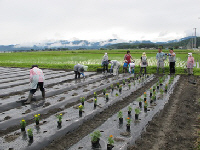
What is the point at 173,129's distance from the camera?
16.2ft

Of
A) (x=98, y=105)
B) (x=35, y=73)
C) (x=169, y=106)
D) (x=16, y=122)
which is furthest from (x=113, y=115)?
(x=35, y=73)

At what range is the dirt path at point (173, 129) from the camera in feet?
13.7

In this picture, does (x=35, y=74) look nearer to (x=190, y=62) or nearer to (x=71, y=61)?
(x=190, y=62)

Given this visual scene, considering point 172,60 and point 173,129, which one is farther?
point 172,60

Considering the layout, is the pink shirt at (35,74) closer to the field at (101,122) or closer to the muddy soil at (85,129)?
the field at (101,122)

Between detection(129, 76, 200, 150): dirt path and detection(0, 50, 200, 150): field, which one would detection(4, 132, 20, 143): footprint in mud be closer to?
detection(0, 50, 200, 150): field

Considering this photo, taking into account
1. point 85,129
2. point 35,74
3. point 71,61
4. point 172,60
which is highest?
point 172,60

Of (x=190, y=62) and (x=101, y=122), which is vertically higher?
(x=190, y=62)

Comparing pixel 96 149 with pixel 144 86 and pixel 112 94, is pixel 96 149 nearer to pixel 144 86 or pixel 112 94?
pixel 112 94

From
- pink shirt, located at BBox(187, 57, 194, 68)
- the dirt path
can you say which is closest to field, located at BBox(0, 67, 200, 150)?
the dirt path

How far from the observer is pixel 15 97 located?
27.2ft

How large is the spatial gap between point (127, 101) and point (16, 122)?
4089mm

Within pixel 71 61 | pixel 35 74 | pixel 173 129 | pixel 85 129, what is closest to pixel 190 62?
pixel 173 129

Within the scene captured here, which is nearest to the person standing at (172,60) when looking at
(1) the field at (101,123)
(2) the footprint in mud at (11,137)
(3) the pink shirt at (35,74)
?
(1) the field at (101,123)
